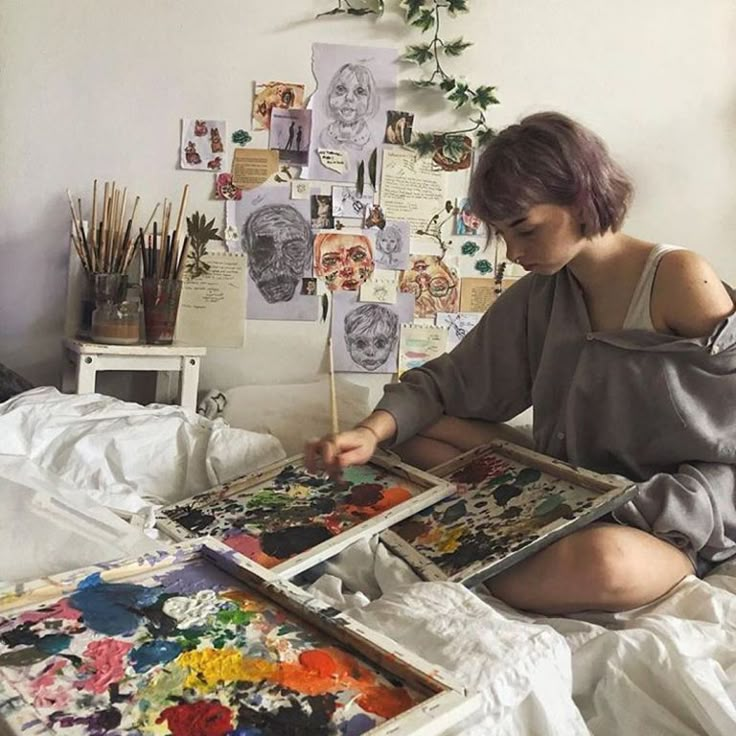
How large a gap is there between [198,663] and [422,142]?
1261 mm

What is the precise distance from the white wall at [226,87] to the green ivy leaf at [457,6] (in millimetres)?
31

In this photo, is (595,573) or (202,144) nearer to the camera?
(595,573)

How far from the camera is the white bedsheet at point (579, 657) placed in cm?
67

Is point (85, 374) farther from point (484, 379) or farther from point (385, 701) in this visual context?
point (385, 701)

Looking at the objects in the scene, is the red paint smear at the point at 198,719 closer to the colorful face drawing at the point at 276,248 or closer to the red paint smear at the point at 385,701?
the red paint smear at the point at 385,701

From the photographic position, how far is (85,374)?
4.78 ft

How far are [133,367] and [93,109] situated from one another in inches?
19.1

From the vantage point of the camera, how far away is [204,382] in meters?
1.68

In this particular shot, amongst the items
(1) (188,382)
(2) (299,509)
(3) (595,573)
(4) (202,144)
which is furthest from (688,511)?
(4) (202,144)

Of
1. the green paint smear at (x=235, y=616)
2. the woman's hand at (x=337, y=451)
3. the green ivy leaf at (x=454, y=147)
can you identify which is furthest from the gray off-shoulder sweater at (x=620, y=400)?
the green paint smear at (x=235, y=616)

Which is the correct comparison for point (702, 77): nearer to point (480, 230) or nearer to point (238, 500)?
point (480, 230)

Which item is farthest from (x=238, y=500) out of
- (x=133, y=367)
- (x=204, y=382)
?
(x=204, y=382)

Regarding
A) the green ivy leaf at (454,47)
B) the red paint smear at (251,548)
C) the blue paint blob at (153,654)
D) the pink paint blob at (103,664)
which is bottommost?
the red paint smear at (251,548)

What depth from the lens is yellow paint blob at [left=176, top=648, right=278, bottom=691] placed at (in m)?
0.62
